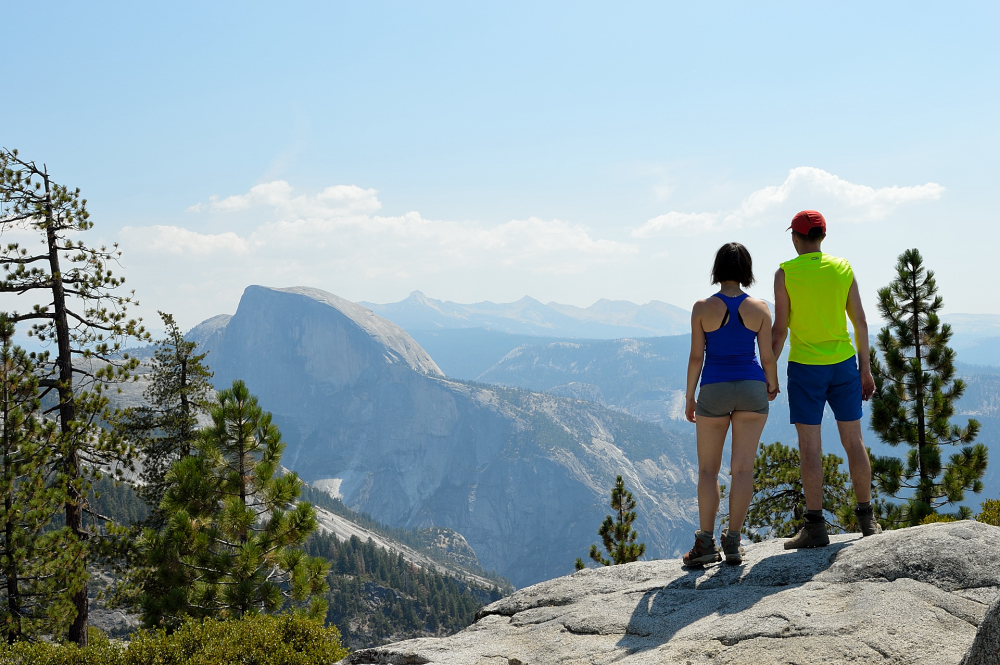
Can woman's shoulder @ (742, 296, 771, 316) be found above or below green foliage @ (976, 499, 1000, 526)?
above

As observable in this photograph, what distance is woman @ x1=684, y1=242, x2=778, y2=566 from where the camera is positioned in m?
6.29

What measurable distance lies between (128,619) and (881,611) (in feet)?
418

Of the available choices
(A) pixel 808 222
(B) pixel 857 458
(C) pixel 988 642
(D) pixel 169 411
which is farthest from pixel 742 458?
(D) pixel 169 411

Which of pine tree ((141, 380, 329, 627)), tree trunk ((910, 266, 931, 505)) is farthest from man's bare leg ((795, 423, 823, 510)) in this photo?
tree trunk ((910, 266, 931, 505))

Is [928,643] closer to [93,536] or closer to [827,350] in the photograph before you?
[827,350]

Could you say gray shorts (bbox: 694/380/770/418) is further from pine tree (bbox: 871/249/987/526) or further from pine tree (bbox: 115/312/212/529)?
pine tree (bbox: 115/312/212/529)

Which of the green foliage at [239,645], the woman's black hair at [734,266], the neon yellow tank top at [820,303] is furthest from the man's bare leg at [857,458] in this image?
the green foliage at [239,645]

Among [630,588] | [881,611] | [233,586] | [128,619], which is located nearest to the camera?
[881,611]

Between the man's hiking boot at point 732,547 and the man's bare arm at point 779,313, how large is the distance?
2.03m

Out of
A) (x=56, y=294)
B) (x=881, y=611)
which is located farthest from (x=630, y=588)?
(x=56, y=294)

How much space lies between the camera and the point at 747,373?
248 inches

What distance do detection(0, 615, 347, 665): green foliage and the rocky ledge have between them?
53 centimetres

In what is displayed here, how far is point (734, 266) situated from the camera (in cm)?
639

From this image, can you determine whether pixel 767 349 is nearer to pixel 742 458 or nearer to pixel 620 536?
pixel 742 458
